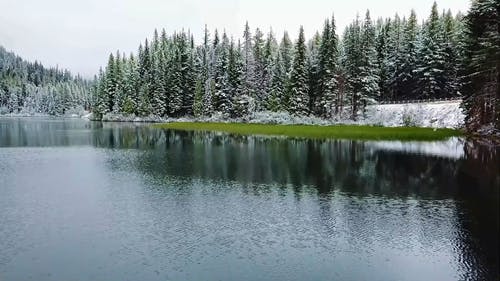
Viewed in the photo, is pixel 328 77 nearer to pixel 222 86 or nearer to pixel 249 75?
pixel 249 75

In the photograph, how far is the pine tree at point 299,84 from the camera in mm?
85000

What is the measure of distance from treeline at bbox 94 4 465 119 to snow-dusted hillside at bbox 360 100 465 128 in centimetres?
343

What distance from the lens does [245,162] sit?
128ft

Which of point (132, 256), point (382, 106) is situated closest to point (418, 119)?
point (382, 106)

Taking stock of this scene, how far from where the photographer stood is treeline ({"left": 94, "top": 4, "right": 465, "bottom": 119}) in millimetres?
84938

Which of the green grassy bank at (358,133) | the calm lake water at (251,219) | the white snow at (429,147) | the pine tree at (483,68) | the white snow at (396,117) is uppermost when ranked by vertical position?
the pine tree at (483,68)

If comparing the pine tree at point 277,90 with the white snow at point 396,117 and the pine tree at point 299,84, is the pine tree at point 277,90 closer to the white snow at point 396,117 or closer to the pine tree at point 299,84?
the white snow at point 396,117

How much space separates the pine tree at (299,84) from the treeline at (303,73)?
19cm

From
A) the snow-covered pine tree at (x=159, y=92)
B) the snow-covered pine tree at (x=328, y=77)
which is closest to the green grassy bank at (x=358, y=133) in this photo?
the snow-covered pine tree at (x=328, y=77)

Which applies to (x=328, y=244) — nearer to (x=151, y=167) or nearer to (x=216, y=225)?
(x=216, y=225)

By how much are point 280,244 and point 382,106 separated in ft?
235

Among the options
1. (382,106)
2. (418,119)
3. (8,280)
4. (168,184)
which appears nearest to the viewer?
(8,280)

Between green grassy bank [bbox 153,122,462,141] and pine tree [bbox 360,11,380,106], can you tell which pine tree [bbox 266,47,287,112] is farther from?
green grassy bank [bbox 153,122,462,141]

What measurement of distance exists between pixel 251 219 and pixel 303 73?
2677 inches
